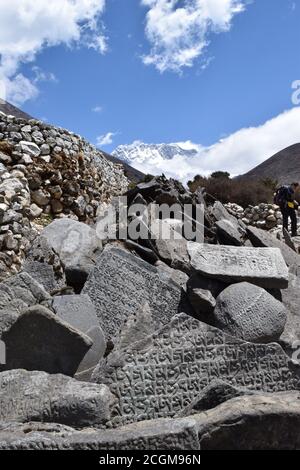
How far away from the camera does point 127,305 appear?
5.58 metres

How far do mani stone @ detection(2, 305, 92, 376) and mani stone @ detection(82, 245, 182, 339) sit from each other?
47.9 inches

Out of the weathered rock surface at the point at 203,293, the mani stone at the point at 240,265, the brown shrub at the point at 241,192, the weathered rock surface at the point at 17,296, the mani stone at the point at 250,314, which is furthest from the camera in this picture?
the brown shrub at the point at 241,192

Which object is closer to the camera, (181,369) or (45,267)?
(181,369)

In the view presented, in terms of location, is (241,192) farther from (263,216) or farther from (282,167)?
(282,167)

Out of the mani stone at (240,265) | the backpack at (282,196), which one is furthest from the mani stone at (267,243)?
the backpack at (282,196)

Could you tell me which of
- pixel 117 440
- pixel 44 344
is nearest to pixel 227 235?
pixel 44 344

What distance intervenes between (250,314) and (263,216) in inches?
534

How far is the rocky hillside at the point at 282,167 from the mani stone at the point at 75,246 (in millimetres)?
28672

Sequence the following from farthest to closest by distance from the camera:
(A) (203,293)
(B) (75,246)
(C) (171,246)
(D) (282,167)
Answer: (D) (282,167) < (C) (171,246) < (B) (75,246) < (A) (203,293)

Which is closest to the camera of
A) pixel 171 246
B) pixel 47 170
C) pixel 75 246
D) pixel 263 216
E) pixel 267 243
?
pixel 75 246

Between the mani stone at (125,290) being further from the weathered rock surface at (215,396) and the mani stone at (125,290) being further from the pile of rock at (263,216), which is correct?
the pile of rock at (263,216)

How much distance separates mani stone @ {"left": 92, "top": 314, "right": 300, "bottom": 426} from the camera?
3846mm

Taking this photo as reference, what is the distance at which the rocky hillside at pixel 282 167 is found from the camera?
3550 cm

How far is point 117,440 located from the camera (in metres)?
2.79
